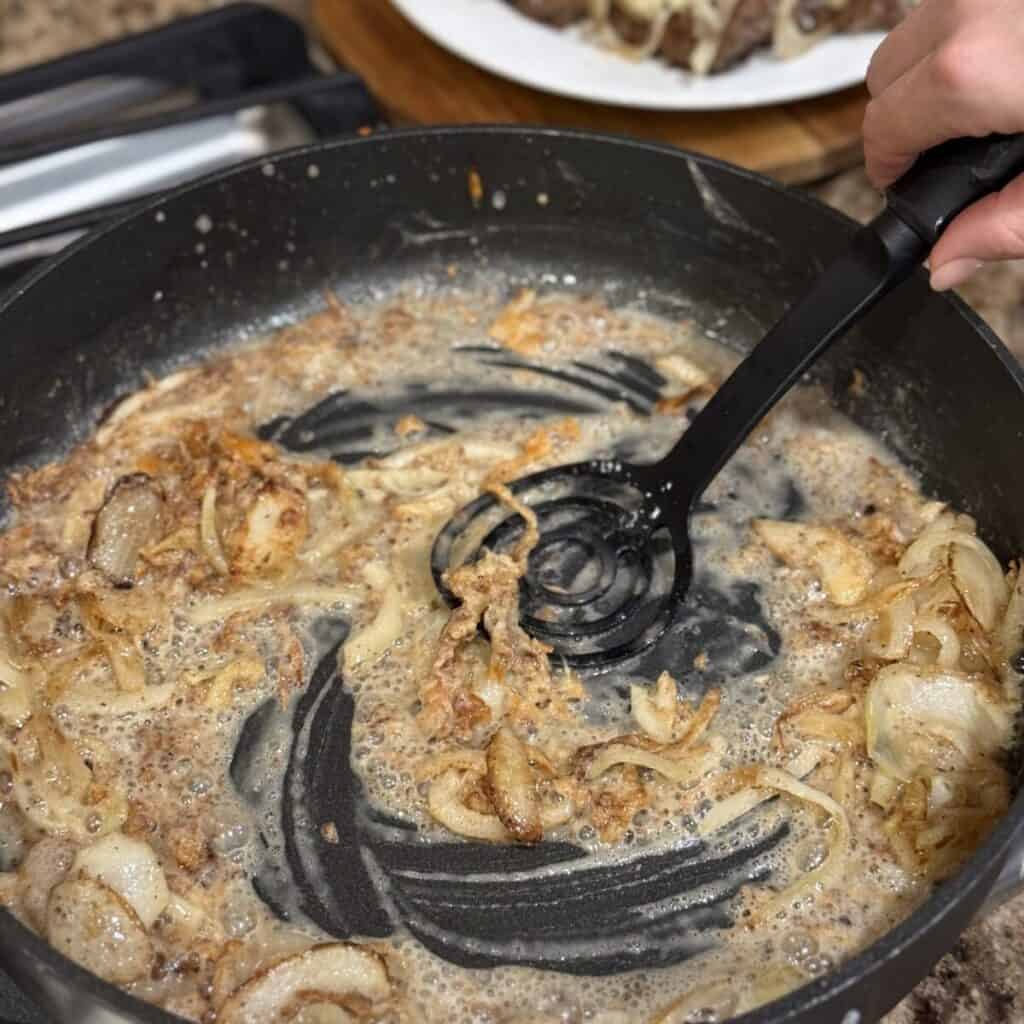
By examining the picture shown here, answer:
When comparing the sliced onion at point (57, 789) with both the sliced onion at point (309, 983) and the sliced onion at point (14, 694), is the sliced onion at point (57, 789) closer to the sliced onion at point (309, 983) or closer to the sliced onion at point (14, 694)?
the sliced onion at point (14, 694)

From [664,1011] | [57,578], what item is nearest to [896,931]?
[664,1011]

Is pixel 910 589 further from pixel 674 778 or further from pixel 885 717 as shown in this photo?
pixel 674 778

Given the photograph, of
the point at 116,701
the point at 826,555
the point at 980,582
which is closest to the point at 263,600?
the point at 116,701

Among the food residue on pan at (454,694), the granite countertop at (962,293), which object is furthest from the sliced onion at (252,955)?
the granite countertop at (962,293)

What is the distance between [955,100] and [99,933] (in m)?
0.90

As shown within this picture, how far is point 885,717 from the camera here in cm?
116

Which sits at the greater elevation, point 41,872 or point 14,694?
point 14,694

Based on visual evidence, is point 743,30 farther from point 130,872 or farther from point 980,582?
point 130,872

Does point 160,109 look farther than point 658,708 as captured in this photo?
Yes

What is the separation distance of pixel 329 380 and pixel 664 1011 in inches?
31.6

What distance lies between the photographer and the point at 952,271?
1.14 m

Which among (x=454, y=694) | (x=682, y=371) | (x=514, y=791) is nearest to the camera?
(x=514, y=791)

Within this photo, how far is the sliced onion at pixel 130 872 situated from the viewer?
1.07 metres

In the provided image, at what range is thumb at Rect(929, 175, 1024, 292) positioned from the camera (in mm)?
1072
